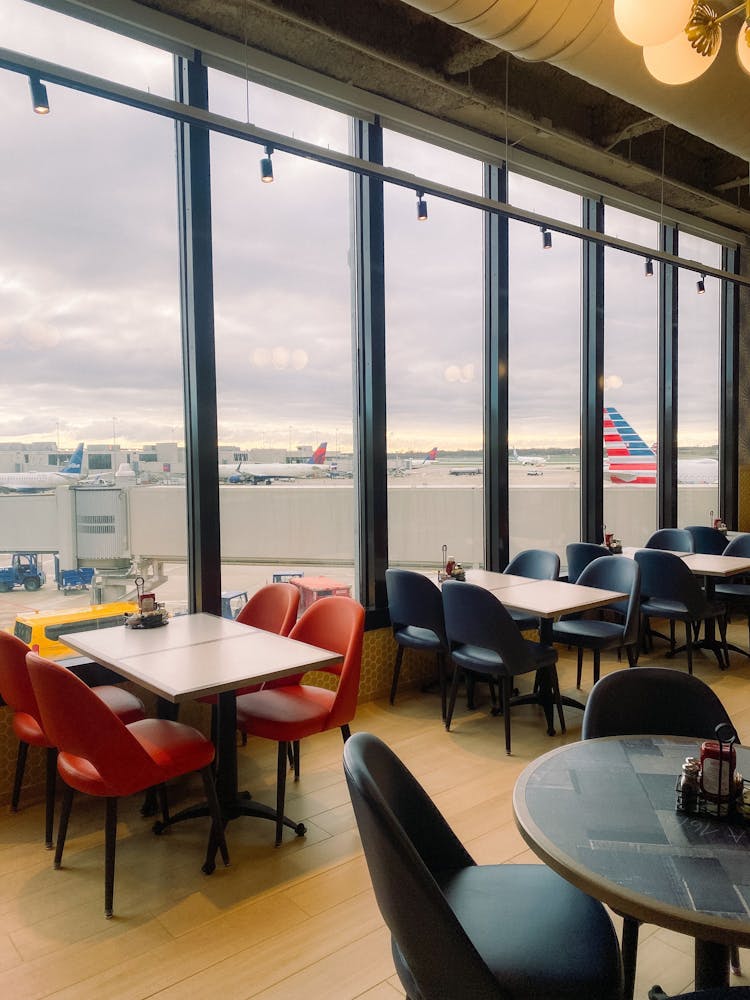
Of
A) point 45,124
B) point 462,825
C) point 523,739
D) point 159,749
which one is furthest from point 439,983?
point 45,124

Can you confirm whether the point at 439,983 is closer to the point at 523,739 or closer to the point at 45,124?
the point at 523,739

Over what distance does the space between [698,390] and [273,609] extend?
5.72 m

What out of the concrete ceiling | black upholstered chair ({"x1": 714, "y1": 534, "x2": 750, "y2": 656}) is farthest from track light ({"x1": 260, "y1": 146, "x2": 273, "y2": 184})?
black upholstered chair ({"x1": 714, "y1": 534, "x2": 750, "y2": 656})

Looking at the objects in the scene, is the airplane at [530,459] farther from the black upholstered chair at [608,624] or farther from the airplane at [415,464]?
the black upholstered chair at [608,624]

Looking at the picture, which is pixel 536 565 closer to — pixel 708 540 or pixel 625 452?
pixel 625 452

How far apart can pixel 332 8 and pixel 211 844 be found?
407cm

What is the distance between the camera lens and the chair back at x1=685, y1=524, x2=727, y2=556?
6586mm

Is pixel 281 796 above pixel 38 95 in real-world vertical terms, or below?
below

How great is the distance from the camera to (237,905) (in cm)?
254

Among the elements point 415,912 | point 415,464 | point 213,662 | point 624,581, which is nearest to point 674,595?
point 624,581

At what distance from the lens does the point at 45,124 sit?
3.50m

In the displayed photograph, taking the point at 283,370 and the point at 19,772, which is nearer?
the point at 19,772

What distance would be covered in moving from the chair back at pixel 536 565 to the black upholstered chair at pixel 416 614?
102 cm

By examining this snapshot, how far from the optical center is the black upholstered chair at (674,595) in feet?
16.7
